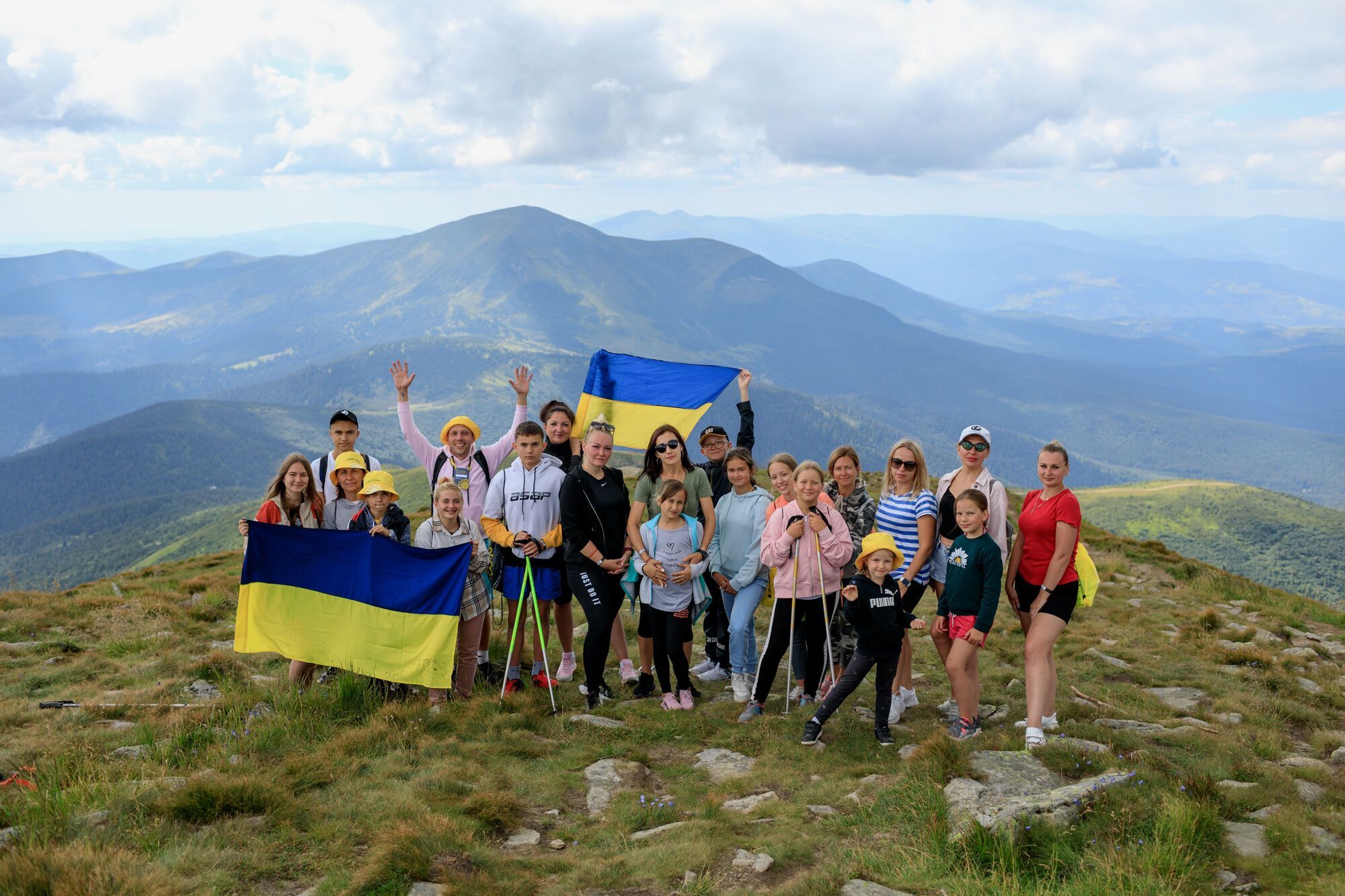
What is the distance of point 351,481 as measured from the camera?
10414 mm

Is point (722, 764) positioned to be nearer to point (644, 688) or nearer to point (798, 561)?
point (644, 688)

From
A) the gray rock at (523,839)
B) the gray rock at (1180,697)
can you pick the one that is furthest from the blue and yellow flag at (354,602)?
the gray rock at (1180,697)

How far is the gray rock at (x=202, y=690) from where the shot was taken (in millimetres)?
10602

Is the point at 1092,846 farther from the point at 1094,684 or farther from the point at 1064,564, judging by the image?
the point at 1094,684

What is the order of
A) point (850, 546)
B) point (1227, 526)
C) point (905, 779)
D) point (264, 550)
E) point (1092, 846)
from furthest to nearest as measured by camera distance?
point (1227, 526), point (264, 550), point (850, 546), point (905, 779), point (1092, 846)

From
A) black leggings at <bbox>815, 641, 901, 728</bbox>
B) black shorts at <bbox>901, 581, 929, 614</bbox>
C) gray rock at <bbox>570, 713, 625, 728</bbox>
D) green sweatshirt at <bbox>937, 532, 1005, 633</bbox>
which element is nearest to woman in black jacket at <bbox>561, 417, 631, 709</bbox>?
gray rock at <bbox>570, 713, 625, 728</bbox>

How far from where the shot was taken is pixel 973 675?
29.2 ft

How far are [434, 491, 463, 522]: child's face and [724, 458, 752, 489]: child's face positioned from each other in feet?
11.5

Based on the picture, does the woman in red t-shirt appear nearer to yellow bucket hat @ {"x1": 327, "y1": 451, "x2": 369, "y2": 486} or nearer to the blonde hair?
the blonde hair

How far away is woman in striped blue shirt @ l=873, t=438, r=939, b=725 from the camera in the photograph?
30.2ft

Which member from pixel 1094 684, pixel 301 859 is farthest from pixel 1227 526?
pixel 301 859

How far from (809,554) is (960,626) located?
6.16 ft

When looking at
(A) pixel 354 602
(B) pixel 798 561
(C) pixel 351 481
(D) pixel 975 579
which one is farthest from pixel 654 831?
(C) pixel 351 481

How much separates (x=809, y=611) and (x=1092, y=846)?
4.16m
